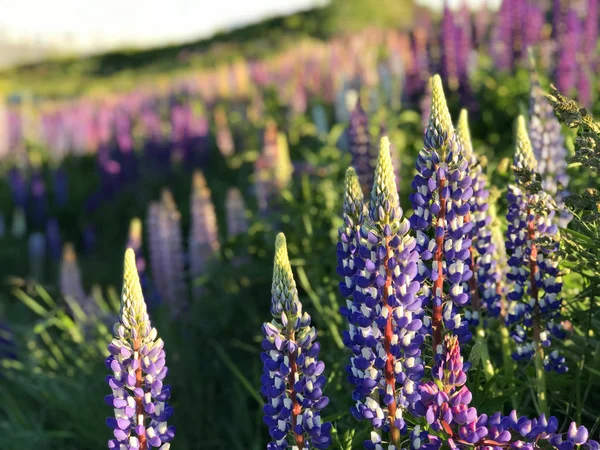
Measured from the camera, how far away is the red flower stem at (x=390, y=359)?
188 centimetres

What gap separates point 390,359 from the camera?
1928 mm

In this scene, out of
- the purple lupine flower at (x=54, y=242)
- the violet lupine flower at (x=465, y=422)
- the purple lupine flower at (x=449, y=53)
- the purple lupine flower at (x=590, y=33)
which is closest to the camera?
the violet lupine flower at (x=465, y=422)

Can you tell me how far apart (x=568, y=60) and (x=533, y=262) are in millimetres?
3589

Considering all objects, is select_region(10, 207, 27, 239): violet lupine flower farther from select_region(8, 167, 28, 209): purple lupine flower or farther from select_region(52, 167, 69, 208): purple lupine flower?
select_region(52, 167, 69, 208): purple lupine flower

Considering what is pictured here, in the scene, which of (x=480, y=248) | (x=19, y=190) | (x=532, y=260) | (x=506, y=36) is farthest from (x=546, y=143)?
(x=19, y=190)

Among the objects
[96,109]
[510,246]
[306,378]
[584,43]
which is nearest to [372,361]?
[306,378]

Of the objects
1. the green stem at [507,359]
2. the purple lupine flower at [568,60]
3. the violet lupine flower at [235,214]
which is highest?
the purple lupine flower at [568,60]

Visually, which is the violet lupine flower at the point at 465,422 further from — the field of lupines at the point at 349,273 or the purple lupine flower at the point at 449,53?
the purple lupine flower at the point at 449,53

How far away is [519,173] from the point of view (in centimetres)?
214

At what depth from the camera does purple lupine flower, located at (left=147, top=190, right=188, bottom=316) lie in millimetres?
5145

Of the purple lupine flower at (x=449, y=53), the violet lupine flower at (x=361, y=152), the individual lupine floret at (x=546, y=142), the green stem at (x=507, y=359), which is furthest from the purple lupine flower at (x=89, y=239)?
the green stem at (x=507, y=359)

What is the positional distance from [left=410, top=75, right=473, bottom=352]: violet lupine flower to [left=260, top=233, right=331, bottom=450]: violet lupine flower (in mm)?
362

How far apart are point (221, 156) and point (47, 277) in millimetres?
2709

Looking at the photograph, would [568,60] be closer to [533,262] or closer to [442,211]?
[533,262]
